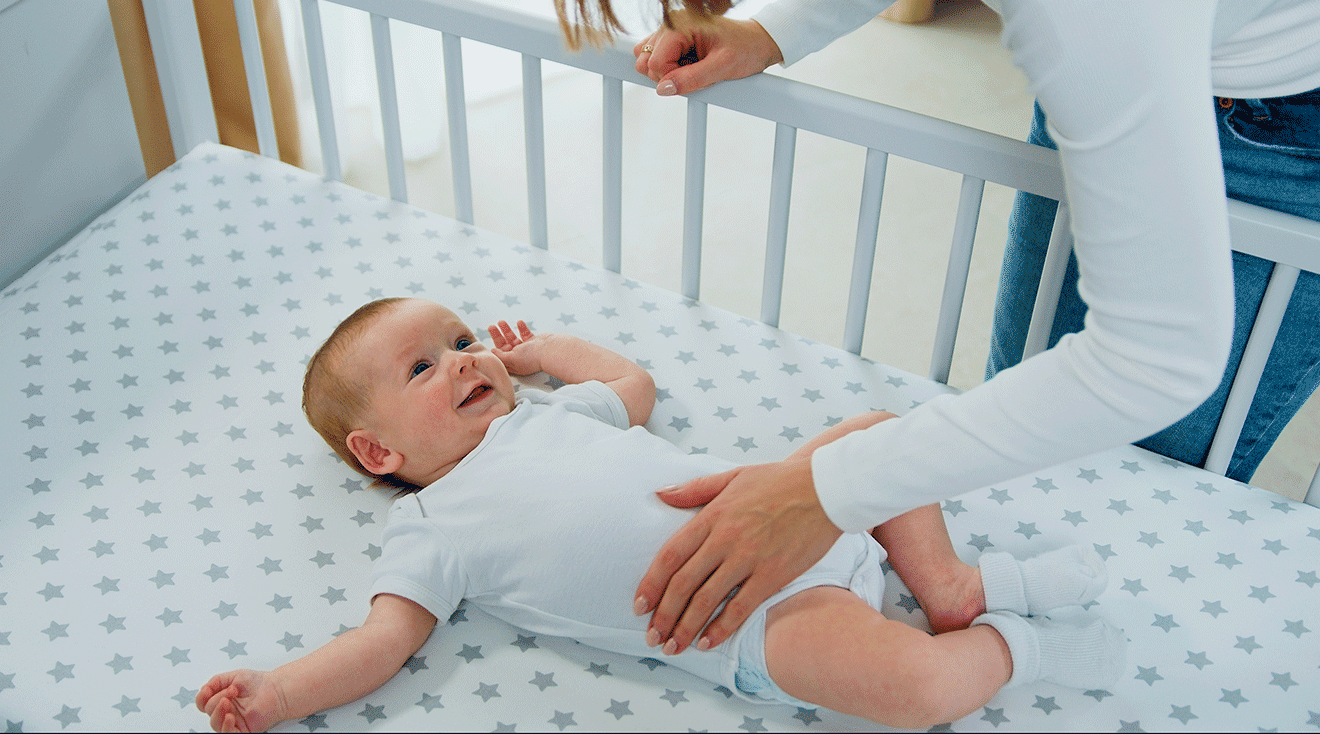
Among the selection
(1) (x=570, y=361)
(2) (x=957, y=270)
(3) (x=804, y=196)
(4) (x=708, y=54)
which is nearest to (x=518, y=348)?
(1) (x=570, y=361)

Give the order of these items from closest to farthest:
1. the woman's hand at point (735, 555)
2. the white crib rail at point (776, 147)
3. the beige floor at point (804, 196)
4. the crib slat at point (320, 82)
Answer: the woman's hand at point (735, 555), the white crib rail at point (776, 147), the crib slat at point (320, 82), the beige floor at point (804, 196)

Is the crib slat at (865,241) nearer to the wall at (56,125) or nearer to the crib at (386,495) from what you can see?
the crib at (386,495)

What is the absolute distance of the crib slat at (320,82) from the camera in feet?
4.54

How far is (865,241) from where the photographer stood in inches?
48.1

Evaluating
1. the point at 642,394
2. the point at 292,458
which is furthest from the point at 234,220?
the point at 642,394

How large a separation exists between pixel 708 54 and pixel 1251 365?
62 centimetres

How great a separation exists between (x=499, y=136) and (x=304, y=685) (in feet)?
6.07

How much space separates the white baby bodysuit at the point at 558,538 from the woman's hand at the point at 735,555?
0.16 feet

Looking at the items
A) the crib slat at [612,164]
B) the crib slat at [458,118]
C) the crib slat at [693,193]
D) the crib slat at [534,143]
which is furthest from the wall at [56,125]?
the crib slat at [693,193]

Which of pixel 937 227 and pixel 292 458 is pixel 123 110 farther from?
pixel 937 227

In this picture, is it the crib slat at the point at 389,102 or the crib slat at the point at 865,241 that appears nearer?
the crib slat at the point at 865,241

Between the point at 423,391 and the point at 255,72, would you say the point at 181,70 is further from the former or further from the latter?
the point at 423,391

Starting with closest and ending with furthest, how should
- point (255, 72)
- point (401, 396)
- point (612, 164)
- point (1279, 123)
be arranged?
point (1279, 123) < point (401, 396) < point (612, 164) < point (255, 72)

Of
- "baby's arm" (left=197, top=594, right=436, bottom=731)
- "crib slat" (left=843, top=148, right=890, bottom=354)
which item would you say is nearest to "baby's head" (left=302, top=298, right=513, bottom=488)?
"baby's arm" (left=197, top=594, right=436, bottom=731)
